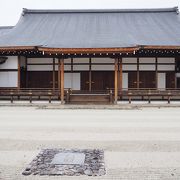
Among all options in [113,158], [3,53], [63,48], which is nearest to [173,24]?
[63,48]

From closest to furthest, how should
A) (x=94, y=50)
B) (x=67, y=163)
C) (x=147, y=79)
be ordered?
(x=67, y=163), (x=94, y=50), (x=147, y=79)

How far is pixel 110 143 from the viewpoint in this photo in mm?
7551

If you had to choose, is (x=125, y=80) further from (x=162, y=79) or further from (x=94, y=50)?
(x=94, y=50)

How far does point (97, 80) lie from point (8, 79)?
6.27 meters

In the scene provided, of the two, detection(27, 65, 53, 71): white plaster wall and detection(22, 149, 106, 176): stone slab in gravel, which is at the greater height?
detection(27, 65, 53, 71): white plaster wall

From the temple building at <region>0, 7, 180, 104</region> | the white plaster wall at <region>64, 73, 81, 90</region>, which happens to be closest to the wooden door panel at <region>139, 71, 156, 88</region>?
the temple building at <region>0, 7, 180, 104</region>

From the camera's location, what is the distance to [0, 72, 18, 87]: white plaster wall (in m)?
20.8

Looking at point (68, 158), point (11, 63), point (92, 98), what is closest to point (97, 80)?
point (92, 98)

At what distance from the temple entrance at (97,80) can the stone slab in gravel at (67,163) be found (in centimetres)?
1526

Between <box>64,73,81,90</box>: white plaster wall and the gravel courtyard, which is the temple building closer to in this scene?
<box>64,73,81,90</box>: white plaster wall

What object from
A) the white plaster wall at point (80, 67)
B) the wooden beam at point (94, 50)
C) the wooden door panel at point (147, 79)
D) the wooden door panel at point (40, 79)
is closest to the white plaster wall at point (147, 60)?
the wooden door panel at point (147, 79)

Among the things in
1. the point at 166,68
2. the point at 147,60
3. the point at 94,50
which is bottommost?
the point at 166,68

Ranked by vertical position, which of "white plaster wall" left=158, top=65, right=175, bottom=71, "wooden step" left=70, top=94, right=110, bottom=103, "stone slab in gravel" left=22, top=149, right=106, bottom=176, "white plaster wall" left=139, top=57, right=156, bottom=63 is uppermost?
"white plaster wall" left=139, top=57, right=156, bottom=63

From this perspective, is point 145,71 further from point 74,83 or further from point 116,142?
point 116,142
